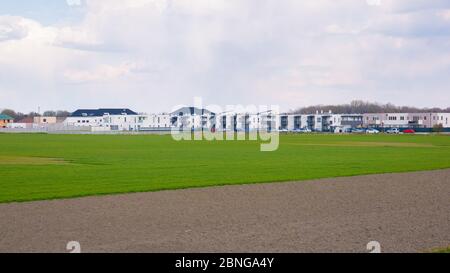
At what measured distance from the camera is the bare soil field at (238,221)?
482 inches

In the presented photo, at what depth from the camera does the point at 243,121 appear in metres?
174

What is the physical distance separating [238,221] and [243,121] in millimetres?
159359

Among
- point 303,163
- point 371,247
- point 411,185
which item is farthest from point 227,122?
point 371,247

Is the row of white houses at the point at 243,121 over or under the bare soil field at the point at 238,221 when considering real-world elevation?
over

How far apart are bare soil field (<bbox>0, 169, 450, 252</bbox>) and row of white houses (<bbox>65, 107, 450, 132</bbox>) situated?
5352 inches

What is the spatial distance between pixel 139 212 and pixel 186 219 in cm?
170

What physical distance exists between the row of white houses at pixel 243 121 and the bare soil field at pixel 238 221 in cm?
13594

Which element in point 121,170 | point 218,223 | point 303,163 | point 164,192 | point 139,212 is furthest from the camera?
point 303,163

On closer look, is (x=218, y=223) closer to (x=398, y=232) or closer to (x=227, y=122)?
(x=398, y=232)

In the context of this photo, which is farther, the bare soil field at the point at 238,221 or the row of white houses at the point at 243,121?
the row of white houses at the point at 243,121

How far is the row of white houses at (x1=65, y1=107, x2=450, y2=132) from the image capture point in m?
166

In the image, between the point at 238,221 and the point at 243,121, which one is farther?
the point at 243,121

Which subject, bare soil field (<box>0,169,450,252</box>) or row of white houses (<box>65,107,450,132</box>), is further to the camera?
row of white houses (<box>65,107,450,132</box>)
